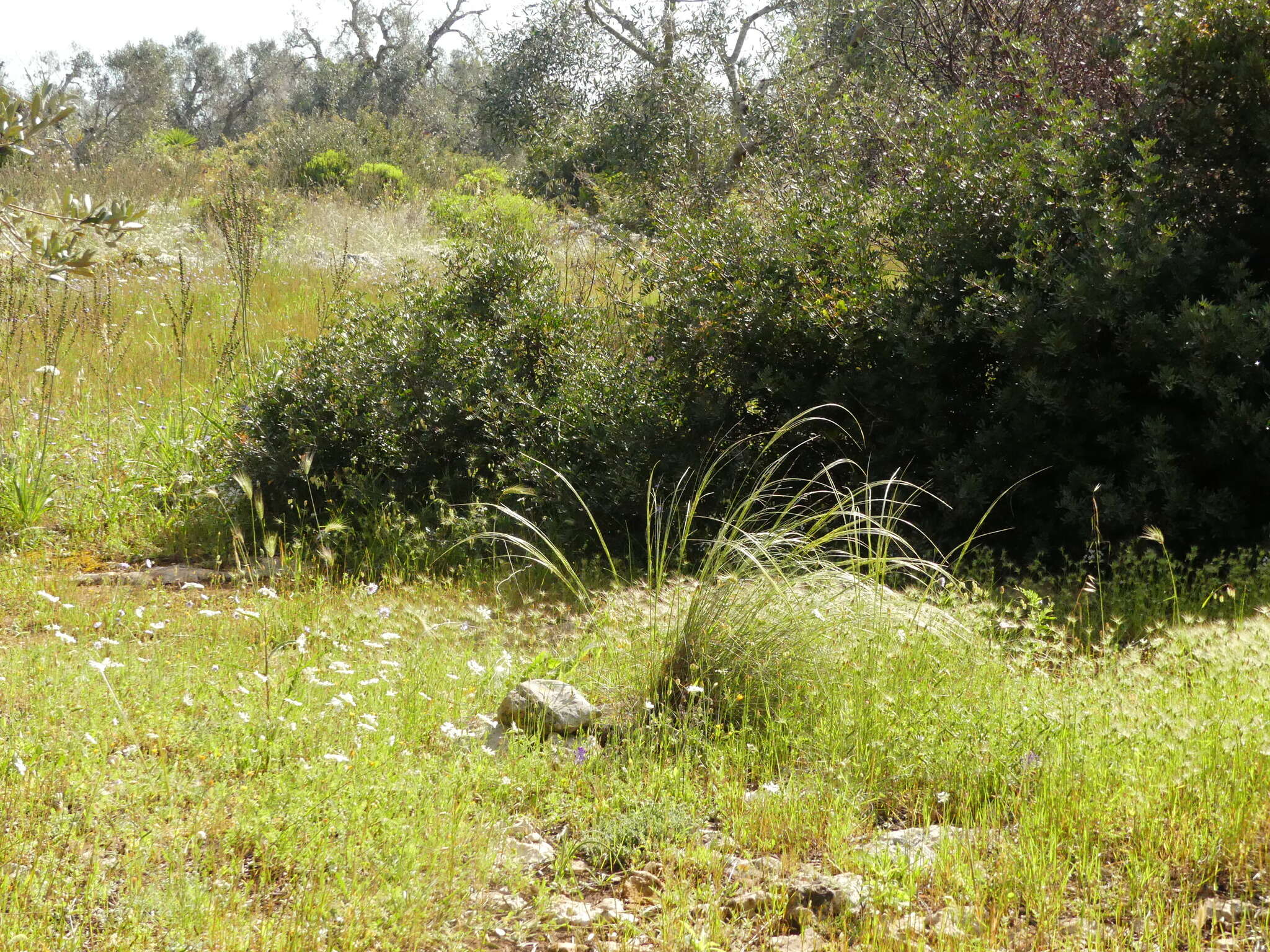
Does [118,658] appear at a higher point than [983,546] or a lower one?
lower

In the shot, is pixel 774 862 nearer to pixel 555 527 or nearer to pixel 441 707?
pixel 441 707

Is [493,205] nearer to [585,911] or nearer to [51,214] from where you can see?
[51,214]

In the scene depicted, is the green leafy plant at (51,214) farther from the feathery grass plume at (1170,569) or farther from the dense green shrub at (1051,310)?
the feathery grass plume at (1170,569)

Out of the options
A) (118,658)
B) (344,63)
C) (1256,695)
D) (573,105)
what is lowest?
(118,658)

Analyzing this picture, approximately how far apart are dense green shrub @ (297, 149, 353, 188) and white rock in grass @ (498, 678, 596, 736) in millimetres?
18541

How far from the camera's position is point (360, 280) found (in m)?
12.4

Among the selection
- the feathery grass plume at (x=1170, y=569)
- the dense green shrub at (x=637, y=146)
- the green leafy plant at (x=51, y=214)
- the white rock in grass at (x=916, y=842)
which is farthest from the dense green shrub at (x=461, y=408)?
the dense green shrub at (x=637, y=146)

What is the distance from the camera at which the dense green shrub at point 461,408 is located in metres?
6.25

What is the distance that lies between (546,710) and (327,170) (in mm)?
19531

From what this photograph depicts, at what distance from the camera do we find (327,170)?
20734 mm

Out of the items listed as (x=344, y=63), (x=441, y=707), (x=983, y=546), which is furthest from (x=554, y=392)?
(x=344, y=63)

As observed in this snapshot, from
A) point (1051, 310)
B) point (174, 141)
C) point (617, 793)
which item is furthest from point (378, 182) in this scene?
point (617, 793)

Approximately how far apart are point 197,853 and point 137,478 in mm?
5153

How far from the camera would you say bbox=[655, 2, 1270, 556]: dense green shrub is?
5.04 meters
